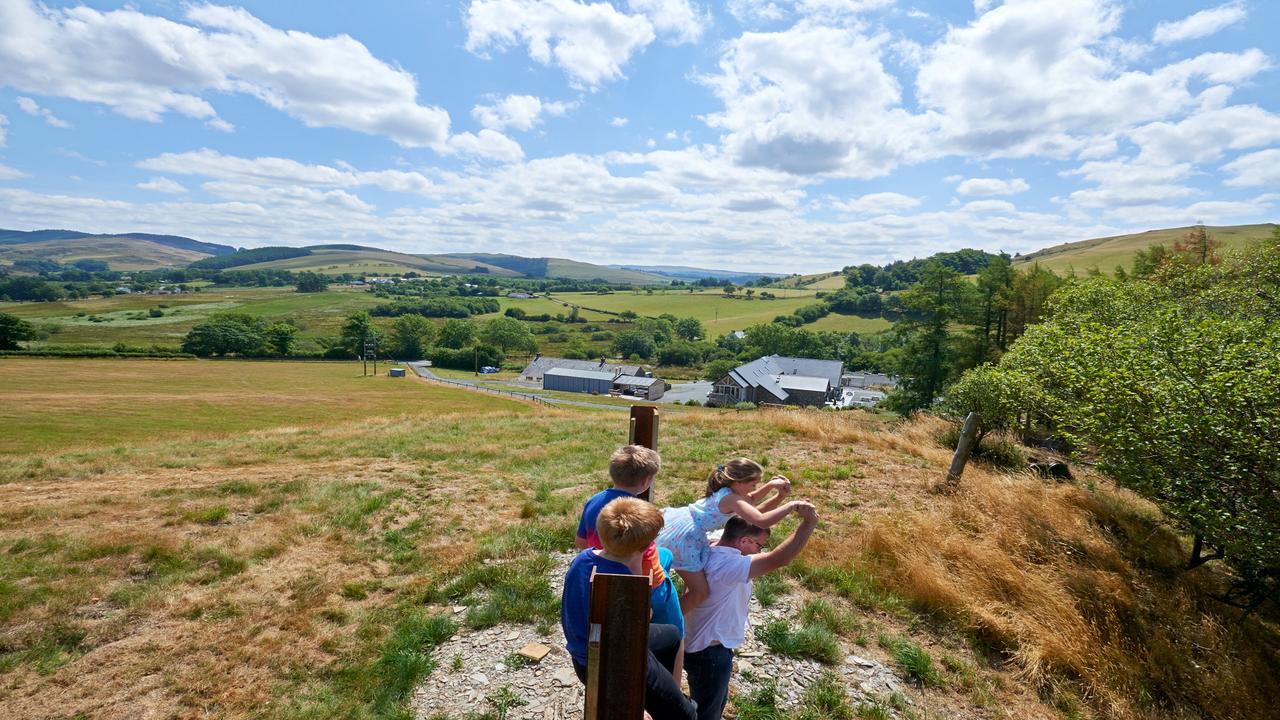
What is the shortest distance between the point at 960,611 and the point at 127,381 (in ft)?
242

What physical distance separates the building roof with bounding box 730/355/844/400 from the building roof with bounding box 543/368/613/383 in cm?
2400

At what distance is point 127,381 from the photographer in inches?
2087

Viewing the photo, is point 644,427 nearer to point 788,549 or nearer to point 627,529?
point 788,549

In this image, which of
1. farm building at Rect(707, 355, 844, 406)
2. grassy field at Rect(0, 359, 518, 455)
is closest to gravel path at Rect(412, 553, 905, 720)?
grassy field at Rect(0, 359, 518, 455)

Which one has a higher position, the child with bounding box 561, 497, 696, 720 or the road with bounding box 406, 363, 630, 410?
Answer: the child with bounding box 561, 497, 696, 720

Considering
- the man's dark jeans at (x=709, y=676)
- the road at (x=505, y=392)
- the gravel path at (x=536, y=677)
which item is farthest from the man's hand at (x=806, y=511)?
the road at (x=505, y=392)

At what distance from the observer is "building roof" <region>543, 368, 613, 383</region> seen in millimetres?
86188

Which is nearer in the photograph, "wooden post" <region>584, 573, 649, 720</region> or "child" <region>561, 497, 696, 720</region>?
"wooden post" <region>584, 573, 649, 720</region>

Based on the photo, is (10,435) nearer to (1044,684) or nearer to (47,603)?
(47,603)

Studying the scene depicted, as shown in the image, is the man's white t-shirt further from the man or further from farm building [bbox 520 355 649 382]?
farm building [bbox 520 355 649 382]

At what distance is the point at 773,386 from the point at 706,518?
70.2 metres

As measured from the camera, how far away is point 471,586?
6.66 m

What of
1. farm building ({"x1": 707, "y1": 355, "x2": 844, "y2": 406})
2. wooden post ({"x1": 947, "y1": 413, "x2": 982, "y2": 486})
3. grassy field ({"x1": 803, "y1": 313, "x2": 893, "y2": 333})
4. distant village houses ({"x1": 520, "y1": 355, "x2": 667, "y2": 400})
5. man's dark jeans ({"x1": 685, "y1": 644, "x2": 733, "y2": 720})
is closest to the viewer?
man's dark jeans ({"x1": 685, "y1": 644, "x2": 733, "y2": 720})

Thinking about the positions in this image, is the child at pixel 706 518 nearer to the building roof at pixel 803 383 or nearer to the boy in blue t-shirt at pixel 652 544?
the boy in blue t-shirt at pixel 652 544
